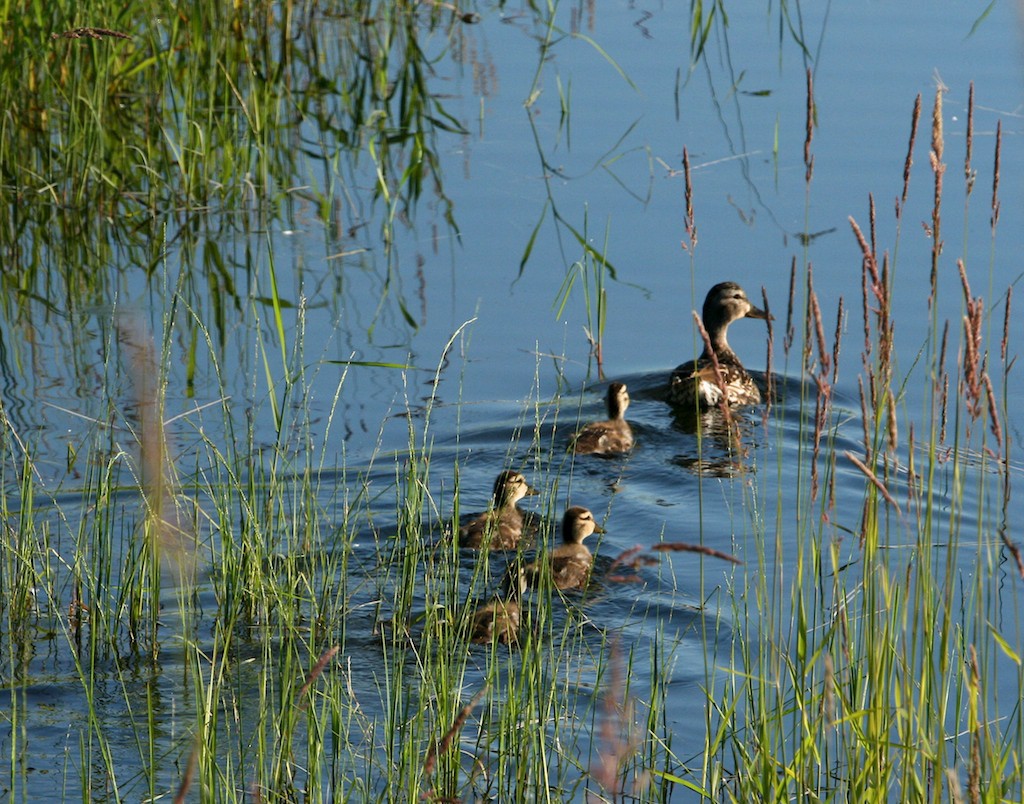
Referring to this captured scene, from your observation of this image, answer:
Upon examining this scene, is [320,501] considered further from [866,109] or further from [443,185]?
[866,109]

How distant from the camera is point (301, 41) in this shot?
11.1 metres

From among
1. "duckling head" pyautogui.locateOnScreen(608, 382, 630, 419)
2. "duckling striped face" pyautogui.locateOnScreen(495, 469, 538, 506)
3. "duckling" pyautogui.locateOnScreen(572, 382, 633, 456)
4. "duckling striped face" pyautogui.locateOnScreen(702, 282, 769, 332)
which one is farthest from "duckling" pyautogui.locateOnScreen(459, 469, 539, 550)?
"duckling striped face" pyautogui.locateOnScreen(702, 282, 769, 332)

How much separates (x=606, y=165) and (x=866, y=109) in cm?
182

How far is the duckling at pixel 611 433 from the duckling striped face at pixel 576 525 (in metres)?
1.01

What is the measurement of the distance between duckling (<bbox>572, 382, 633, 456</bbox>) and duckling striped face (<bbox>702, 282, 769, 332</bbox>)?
0.79m

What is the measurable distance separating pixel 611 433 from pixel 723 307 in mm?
1137

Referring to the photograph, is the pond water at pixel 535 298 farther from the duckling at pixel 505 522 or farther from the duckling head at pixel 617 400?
the duckling head at pixel 617 400

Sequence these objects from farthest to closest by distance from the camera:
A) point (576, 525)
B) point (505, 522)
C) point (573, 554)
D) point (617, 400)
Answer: point (617, 400), point (505, 522), point (576, 525), point (573, 554)

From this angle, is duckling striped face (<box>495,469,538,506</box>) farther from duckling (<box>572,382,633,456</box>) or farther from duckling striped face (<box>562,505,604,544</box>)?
duckling (<box>572,382,633,456</box>)

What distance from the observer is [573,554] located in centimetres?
573

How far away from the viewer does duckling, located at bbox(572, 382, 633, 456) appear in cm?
693

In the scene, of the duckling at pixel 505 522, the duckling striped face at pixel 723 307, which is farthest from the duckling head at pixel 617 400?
the duckling at pixel 505 522

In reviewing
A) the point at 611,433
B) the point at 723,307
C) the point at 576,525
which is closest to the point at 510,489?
the point at 576,525

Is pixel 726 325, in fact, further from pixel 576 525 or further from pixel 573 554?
pixel 573 554
